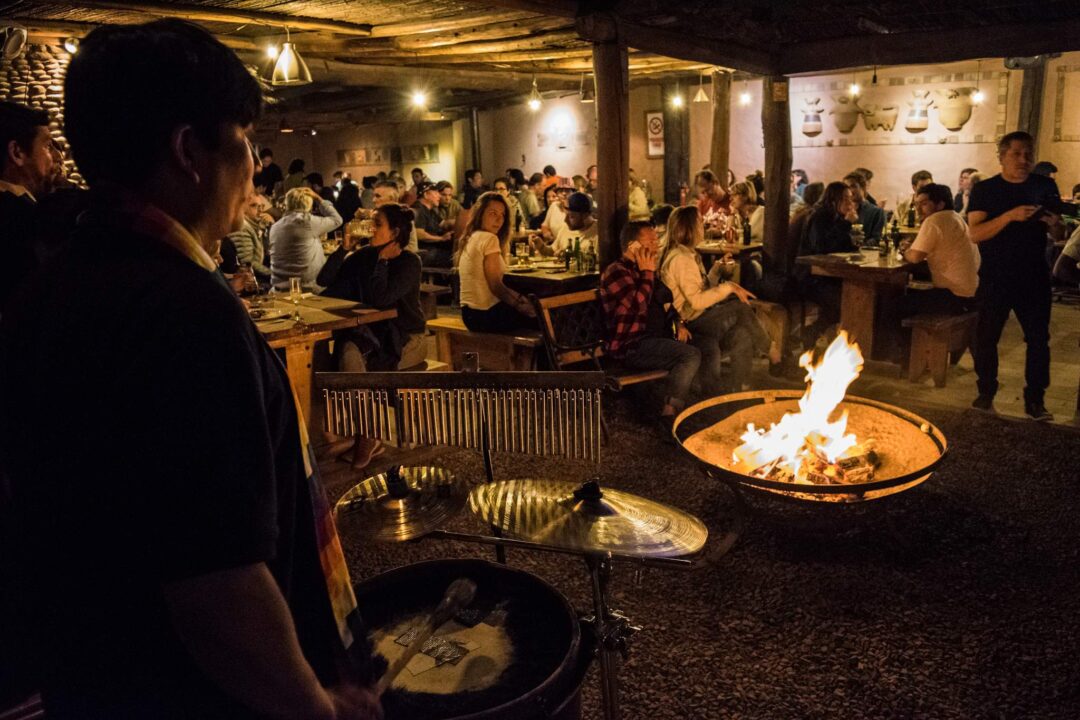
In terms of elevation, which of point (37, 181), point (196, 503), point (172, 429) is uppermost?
point (37, 181)

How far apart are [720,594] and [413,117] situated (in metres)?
17.7

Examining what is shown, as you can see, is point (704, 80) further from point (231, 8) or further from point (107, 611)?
point (107, 611)

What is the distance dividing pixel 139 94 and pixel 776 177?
29.5 ft

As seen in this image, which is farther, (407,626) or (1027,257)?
(1027,257)

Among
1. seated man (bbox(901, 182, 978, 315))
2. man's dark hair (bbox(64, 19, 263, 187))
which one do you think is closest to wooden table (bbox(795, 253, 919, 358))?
seated man (bbox(901, 182, 978, 315))

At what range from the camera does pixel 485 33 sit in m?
9.08

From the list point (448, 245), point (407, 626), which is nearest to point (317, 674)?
point (407, 626)

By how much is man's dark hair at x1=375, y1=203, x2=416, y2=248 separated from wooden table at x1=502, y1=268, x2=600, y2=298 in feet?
5.12

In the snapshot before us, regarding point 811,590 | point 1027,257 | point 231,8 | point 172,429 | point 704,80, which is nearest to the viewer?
point 172,429

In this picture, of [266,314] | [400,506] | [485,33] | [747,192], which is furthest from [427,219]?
[400,506]

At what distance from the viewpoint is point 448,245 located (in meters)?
11.8

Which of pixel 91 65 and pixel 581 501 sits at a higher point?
pixel 91 65

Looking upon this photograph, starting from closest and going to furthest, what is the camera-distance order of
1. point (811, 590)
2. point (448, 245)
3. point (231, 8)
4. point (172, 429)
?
point (172, 429)
point (811, 590)
point (231, 8)
point (448, 245)

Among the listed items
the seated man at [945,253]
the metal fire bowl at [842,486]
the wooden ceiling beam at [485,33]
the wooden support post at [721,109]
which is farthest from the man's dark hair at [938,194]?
the wooden support post at [721,109]
